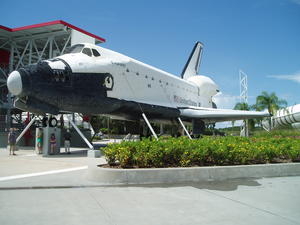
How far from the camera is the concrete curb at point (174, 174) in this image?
5.36m

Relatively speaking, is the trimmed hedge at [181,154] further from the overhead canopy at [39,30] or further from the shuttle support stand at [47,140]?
the overhead canopy at [39,30]

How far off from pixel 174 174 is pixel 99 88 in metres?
6.61

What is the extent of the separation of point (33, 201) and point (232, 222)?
9.52 ft

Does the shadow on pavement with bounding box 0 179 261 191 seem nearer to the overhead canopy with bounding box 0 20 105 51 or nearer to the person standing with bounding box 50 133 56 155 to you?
the person standing with bounding box 50 133 56 155

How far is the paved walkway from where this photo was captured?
3303 mm

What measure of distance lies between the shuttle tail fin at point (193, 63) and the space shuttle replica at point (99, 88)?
26.8 feet

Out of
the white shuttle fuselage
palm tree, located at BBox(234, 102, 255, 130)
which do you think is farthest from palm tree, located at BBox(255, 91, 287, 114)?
the white shuttle fuselage

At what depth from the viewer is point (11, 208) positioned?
11.9ft

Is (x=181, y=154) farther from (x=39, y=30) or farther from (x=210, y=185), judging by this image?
(x=39, y=30)

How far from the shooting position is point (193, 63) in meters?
26.0

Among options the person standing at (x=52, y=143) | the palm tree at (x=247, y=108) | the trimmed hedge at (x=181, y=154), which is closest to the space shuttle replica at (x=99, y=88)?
the person standing at (x=52, y=143)

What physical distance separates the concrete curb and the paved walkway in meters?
0.24

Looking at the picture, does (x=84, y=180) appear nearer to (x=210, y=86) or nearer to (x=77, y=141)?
(x=77, y=141)

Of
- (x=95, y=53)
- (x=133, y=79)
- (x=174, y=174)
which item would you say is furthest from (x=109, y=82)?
(x=174, y=174)
